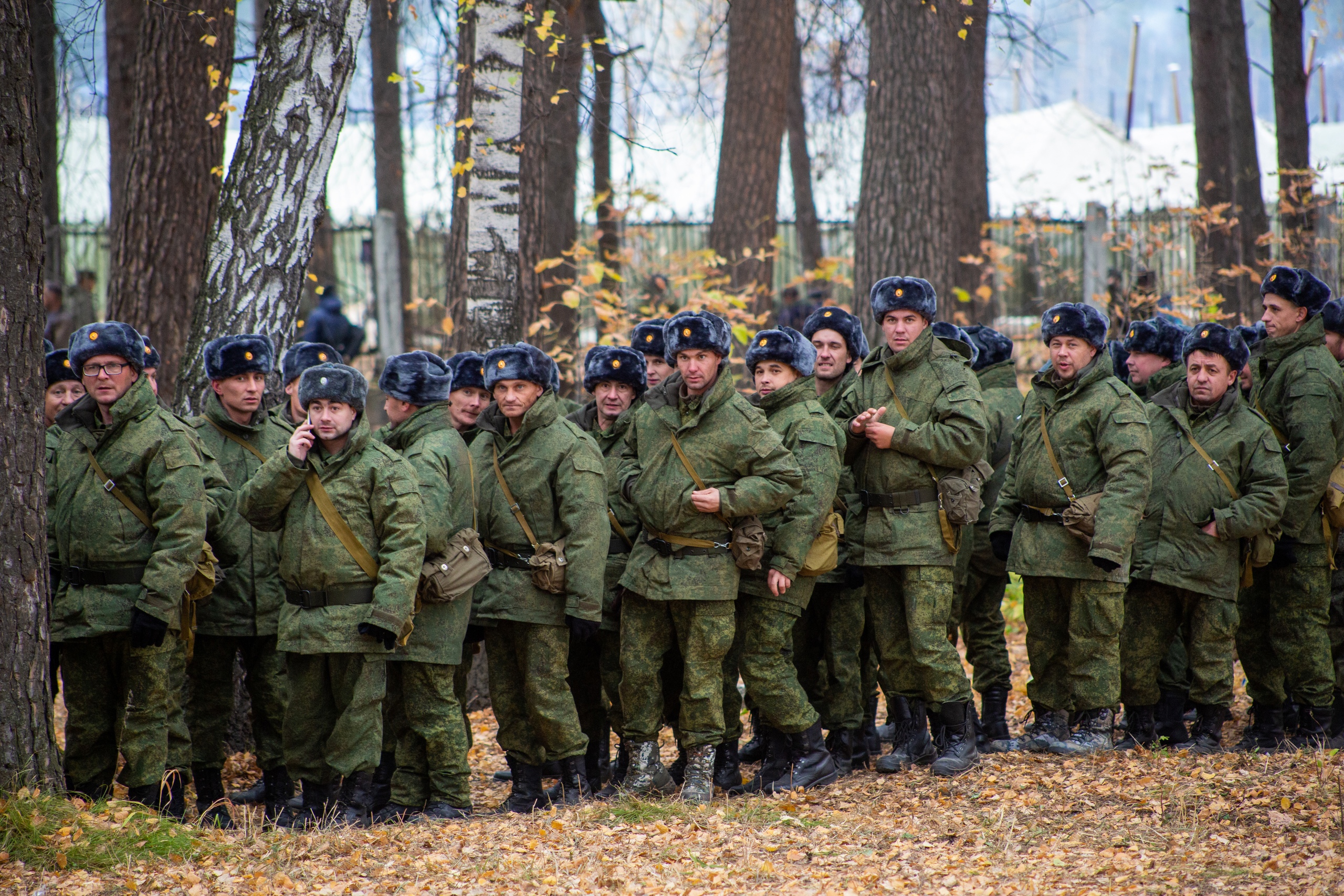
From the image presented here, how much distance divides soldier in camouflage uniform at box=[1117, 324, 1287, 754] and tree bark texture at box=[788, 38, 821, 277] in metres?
12.1

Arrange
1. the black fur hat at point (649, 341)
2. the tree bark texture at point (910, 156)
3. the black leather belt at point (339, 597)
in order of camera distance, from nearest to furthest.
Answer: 1. the black leather belt at point (339, 597)
2. the black fur hat at point (649, 341)
3. the tree bark texture at point (910, 156)

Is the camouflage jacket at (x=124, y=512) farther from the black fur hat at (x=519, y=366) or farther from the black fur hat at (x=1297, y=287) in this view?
the black fur hat at (x=1297, y=287)

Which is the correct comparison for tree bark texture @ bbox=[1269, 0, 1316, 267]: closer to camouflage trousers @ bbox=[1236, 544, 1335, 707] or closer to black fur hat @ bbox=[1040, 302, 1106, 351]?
camouflage trousers @ bbox=[1236, 544, 1335, 707]

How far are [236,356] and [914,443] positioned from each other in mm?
3343

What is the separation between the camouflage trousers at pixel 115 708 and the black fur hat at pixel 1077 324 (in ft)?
15.0

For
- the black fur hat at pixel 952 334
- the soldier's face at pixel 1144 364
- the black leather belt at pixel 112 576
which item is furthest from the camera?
the soldier's face at pixel 1144 364

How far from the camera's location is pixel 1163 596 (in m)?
6.43

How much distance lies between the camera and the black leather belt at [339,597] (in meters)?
5.21

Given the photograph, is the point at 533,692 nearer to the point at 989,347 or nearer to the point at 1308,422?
the point at 989,347

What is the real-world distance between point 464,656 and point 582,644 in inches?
24.7

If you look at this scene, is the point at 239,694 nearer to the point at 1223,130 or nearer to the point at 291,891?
the point at 291,891

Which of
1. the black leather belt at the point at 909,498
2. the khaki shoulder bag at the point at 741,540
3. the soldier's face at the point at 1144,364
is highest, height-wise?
the soldier's face at the point at 1144,364

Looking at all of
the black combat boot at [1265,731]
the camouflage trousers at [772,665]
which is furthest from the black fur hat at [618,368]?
the black combat boot at [1265,731]

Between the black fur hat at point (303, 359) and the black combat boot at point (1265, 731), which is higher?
the black fur hat at point (303, 359)
